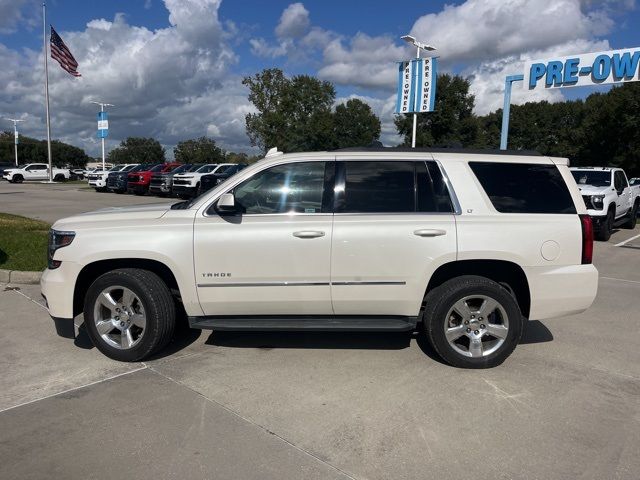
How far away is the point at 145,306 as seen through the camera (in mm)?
4348

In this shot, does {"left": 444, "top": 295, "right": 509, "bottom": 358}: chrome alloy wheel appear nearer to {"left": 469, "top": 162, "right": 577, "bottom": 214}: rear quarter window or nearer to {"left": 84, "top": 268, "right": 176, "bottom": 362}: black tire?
{"left": 469, "top": 162, "right": 577, "bottom": 214}: rear quarter window

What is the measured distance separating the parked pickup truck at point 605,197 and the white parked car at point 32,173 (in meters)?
44.4

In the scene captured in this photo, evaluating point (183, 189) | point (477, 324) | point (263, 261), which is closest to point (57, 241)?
point (263, 261)

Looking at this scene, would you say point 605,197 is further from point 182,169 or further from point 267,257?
point 182,169

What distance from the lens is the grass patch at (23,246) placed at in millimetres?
7664

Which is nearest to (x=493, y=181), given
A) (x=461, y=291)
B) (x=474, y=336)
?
(x=461, y=291)

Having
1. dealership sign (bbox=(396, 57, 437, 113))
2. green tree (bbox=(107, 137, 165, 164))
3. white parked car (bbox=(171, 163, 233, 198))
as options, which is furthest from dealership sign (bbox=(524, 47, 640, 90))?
green tree (bbox=(107, 137, 165, 164))

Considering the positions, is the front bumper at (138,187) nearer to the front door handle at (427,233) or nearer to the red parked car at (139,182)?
the red parked car at (139,182)

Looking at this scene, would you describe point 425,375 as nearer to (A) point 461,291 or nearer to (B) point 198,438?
(A) point 461,291

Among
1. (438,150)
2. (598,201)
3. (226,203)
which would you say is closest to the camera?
(226,203)

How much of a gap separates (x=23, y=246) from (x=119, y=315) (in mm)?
5861

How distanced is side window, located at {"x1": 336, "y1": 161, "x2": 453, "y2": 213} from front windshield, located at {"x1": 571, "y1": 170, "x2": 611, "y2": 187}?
10.6 meters

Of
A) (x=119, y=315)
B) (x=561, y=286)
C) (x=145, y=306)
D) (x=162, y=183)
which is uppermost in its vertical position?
(x=162, y=183)

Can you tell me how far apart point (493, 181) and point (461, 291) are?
1.02 meters
